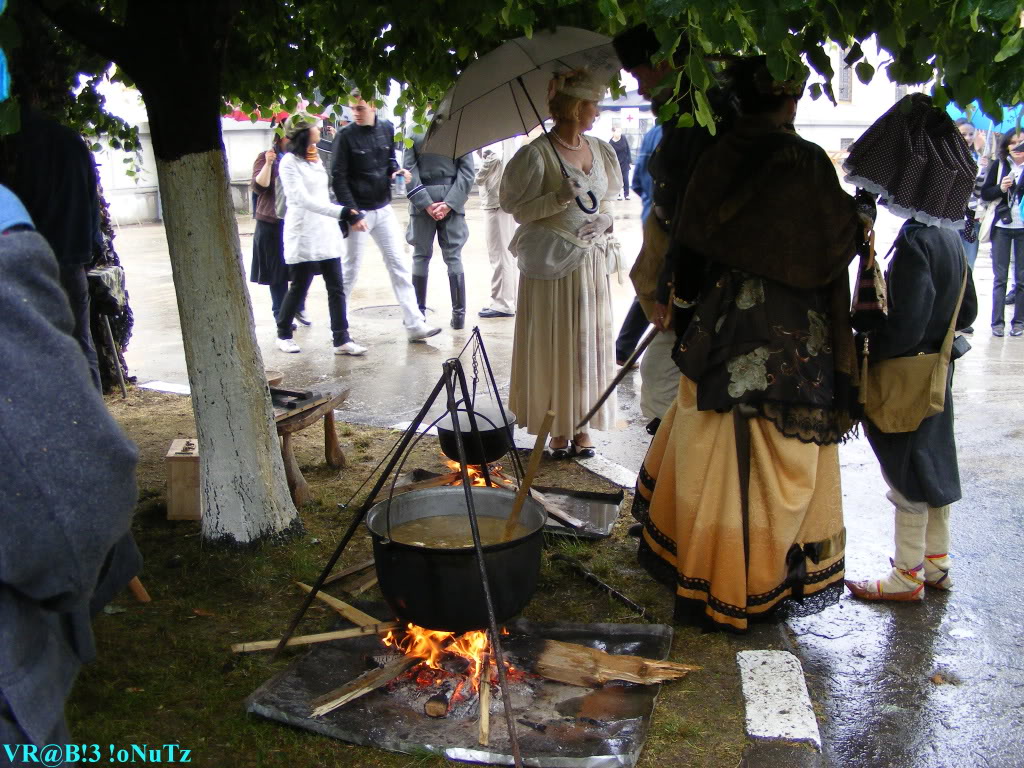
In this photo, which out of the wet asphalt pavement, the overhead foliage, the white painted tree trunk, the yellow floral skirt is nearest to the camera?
the overhead foliage

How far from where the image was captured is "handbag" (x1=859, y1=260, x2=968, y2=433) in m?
3.57

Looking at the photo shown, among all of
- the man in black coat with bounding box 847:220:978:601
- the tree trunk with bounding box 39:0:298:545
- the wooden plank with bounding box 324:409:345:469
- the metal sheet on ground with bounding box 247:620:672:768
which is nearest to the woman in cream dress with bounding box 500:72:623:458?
the wooden plank with bounding box 324:409:345:469

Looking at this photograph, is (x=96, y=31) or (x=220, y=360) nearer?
(x=96, y=31)

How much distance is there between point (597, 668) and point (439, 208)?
20.7ft

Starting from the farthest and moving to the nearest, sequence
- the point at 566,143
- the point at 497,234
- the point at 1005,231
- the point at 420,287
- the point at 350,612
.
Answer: the point at 497,234, the point at 420,287, the point at 1005,231, the point at 566,143, the point at 350,612

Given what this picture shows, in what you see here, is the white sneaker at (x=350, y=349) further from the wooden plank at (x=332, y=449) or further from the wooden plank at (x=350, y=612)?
the wooden plank at (x=350, y=612)

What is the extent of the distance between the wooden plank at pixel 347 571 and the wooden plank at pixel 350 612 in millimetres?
193

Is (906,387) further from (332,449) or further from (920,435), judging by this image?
(332,449)

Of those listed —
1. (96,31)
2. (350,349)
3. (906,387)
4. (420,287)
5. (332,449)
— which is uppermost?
(96,31)

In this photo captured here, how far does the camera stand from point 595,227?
5418 mm

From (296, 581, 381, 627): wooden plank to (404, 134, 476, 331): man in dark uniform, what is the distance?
5.60 m

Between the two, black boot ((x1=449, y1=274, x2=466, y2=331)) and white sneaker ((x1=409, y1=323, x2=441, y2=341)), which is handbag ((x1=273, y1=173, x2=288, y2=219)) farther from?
black boot ((x1=449, y1=274, x2=466, y2=331))

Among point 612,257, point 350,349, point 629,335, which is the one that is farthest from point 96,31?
point 350,349

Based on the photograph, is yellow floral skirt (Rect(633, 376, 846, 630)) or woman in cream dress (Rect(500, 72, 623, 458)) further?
woman in cream dress (Rect(500, 72, 623, 458))
